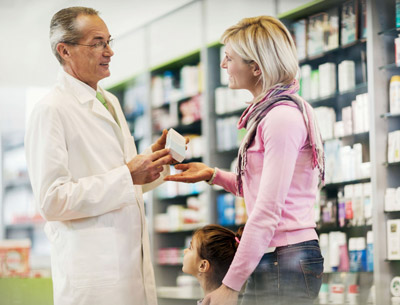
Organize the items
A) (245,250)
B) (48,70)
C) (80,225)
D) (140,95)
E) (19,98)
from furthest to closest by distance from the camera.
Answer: (140,95) < (19,98) < (48,70) < (80,225) < (245,250)

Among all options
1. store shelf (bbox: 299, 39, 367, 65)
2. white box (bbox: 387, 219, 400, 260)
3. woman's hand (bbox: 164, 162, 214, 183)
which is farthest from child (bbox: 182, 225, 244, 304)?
store shelf (bbox: 299, 39, 367, 65)

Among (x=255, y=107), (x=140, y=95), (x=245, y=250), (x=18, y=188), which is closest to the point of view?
(x=245, y=250)

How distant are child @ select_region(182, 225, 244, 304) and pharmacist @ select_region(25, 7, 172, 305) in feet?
0.55

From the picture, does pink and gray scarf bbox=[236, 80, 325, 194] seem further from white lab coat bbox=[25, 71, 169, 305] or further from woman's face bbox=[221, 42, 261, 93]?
white lab coat bbox=[25, 71, 169, 305]

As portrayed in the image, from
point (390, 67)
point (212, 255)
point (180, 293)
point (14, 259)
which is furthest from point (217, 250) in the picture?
point (180, 293)

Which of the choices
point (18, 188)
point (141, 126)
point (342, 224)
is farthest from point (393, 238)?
point (18, 188)

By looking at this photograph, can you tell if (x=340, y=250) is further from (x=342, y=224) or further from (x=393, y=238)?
(x=393, y=238)

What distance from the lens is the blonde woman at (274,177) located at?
149 cm

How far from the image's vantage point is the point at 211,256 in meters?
1.83

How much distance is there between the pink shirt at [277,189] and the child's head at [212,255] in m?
0.26

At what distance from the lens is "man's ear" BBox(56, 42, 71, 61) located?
6.24 ft

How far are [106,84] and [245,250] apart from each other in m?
5.41

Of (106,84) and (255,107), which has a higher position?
(106,84)

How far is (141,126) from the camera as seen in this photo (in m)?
6.33
